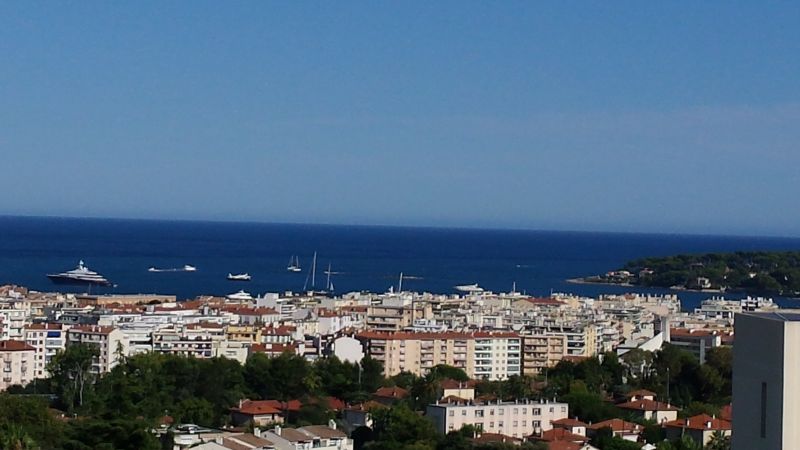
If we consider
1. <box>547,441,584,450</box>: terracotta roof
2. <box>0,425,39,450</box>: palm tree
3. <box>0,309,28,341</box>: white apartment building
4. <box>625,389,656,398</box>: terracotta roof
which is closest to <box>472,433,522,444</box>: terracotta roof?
<box>547,441,584,450</box>: terracotta roof

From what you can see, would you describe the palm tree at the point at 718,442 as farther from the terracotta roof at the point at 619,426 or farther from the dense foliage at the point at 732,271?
the dense foliage at the point at 732,271

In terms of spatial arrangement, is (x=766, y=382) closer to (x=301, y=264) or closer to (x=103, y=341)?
(x=103, y=341)

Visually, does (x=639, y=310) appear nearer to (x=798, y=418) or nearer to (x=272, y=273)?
(x=272, y=273)

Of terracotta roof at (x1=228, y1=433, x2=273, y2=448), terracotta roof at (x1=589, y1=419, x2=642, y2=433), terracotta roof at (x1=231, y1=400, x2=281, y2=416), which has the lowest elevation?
terracotta roof at (x1=231, y1=400, x2=281, y2=416)

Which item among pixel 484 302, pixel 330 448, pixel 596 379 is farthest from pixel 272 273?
pixel 330 448

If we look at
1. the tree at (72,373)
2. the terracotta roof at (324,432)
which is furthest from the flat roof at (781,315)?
the tree at (72,373)

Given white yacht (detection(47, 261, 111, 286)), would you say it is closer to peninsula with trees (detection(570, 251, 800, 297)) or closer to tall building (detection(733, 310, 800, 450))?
peninsula with trees (detection(570, 251, 800, 297))

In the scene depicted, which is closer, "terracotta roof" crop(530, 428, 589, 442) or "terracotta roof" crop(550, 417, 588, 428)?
"terracotta roof" crop(530, 428, 589, 442)
